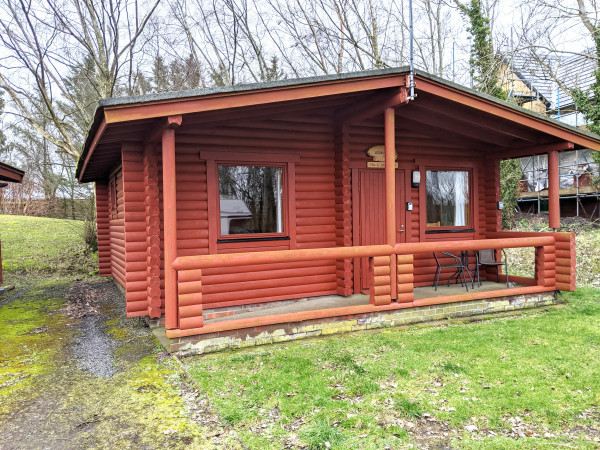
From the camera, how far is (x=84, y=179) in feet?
30.0

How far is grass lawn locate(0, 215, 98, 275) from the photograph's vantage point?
11.2 meters

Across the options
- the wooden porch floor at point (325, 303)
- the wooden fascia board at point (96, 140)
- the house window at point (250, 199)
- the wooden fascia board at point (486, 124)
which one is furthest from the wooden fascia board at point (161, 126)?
the wooden fascia board at point (486, 124)

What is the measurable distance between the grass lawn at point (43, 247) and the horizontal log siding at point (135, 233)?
6.81 m

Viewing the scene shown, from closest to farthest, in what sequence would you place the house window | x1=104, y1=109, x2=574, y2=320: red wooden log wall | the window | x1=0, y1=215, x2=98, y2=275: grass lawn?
x1=104, y1=109, x2=574, y2=320: red wooden log wall < the house window < the window < x1=0, y1=215, x2=98, y2=275: grass lawn

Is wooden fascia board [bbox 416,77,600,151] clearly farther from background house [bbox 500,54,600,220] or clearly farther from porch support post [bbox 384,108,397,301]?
background house [bbox 500,54,600,220]

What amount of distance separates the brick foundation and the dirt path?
381 mm

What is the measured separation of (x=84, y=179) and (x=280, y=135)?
5601 mm

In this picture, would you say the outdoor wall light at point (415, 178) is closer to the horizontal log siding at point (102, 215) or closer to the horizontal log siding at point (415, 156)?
the horizontal log siding at point (415, 156)

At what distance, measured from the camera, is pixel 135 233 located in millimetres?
5195

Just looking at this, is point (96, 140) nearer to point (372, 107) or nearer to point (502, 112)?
point (372, 107)

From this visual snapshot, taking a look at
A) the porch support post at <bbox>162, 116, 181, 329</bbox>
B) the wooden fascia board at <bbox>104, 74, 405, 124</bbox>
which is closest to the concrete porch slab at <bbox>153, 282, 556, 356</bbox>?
the porch support post at <bbox>162, 116, 181, 329</bbox>

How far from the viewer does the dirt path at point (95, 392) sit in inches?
106

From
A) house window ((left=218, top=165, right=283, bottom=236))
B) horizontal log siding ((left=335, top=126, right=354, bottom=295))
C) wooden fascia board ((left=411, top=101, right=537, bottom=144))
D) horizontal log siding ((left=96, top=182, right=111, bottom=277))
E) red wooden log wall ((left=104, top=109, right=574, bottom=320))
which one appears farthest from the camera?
horizontal log siding ((left=96, top=182, right=111, bottom=277))

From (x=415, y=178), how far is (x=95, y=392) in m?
5.34
